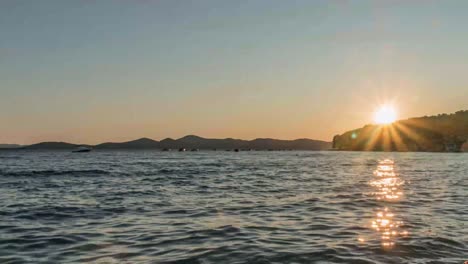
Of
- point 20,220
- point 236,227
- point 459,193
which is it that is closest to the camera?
point 236,227

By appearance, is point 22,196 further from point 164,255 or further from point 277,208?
point 164,255

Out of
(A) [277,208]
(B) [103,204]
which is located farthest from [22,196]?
(A) [277,208]

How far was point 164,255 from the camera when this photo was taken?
12703mm

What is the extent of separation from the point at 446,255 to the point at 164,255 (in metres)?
8.42

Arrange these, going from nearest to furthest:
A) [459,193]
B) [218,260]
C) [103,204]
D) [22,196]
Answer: [218,260]
[103,204]
[22,196]
[459,193]

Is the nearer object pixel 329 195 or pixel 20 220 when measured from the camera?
pixel 20 220

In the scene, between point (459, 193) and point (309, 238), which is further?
point (459, 193)

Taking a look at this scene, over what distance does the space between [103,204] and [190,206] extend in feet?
16.7

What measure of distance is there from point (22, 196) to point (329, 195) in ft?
67.8

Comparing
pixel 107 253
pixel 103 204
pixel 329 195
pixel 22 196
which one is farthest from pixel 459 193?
pixel 22 196

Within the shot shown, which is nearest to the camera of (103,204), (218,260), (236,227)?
(218,260)

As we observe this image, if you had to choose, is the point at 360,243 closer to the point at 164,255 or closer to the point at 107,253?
the point at 164,255

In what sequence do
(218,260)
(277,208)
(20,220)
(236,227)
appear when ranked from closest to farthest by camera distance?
(218,260) → (236,227) → (20,220) → (277,208)

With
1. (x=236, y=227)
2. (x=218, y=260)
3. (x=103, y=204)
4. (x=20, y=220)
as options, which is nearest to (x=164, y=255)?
(x=218, y=260)
